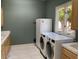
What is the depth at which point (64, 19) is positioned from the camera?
12.3ft

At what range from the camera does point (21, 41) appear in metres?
5.70

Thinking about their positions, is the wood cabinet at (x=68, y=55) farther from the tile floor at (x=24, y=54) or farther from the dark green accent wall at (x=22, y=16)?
the dark green accent wall at (x=22, y=16)

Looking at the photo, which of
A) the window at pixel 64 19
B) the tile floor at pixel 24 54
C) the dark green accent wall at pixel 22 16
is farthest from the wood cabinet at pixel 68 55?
the dark green accent wall at pixel 22 16

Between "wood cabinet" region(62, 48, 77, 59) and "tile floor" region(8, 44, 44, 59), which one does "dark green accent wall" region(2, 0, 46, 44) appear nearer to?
"tile floor" region(8, 44, 44, 59)

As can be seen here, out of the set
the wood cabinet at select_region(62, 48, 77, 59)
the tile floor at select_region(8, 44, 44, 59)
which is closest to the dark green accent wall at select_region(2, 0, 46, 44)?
the tile floor at select_region(8, 44, 44, 59)

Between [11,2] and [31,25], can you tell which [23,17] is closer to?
[31,25]

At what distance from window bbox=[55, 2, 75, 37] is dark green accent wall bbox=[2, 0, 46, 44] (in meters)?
1.69

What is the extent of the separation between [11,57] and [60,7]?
2598mm

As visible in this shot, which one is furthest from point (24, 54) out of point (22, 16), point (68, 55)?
point (68, 55)

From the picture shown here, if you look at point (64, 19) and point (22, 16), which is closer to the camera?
point (64, 19)

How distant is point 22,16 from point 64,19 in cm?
263

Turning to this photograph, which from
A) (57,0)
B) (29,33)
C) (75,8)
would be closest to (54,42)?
(75,8)

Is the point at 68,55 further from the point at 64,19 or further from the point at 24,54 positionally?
the point at 24,54

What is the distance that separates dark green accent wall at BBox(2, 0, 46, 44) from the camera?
5418 mm
